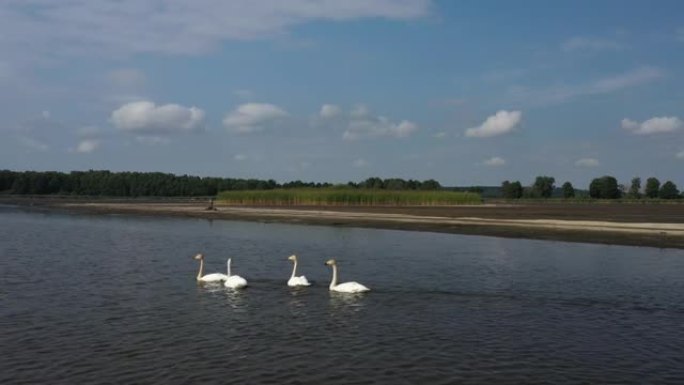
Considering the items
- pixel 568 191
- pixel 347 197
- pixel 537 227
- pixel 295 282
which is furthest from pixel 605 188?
pixel 295 282

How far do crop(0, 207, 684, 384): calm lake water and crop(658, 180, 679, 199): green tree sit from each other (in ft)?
561

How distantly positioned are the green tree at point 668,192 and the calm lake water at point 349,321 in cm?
17100

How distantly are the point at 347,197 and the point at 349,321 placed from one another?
291ft

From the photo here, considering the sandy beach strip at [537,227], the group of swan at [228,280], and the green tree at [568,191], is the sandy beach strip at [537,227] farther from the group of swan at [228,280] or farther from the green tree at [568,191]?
the green tree at [568,191]

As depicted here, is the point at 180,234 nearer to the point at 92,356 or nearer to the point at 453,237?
the point at 453,237

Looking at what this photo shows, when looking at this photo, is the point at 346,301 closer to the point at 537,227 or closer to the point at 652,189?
the point at 537,227

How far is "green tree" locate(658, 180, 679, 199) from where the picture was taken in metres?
190

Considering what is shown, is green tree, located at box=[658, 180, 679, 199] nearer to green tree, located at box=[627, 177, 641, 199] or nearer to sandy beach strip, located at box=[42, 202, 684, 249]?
green tree, located at box=[627, 177, 641, 199]

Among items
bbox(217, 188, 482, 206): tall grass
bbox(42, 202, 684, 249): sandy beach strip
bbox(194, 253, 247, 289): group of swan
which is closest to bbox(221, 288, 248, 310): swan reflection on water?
bbox(194, 253, 247, 289): group of swan

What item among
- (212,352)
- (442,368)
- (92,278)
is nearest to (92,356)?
(212,352)

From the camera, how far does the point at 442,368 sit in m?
13.5

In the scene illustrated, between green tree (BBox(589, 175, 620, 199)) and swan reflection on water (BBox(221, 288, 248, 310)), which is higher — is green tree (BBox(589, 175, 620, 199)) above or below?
above

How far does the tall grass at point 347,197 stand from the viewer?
106 metres

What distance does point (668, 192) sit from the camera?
190500 millimetres
